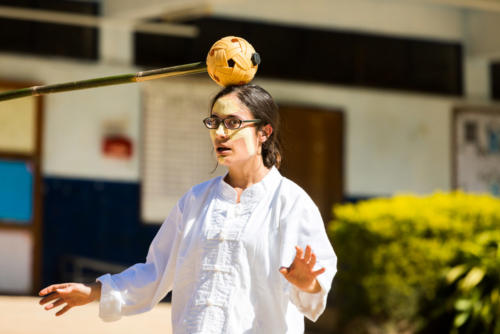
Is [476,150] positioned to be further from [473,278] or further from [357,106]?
[473,278]

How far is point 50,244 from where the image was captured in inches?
398

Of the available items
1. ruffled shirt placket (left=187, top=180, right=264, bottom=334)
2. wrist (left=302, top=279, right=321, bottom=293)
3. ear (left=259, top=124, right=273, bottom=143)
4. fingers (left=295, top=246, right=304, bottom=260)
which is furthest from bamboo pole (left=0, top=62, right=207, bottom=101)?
wrist (left=302, top=279, right=321, bottom=293)

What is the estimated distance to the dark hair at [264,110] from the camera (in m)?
3.27

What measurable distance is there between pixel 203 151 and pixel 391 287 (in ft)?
10.8

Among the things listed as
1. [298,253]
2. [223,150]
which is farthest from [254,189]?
[298,253]

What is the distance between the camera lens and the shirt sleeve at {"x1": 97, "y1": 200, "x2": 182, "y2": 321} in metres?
3.34

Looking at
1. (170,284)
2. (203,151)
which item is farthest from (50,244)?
(170,284)

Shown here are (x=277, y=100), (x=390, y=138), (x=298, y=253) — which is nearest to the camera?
(x=298, y=253)

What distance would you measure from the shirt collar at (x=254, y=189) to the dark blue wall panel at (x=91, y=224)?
7041mm

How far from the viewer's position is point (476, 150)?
12.1 meters

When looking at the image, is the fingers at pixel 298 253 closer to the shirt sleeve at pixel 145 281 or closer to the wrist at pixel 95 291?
the shirt sleeve at pixel 145 281

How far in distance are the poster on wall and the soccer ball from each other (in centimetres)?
916

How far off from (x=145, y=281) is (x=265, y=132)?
26.6 inches

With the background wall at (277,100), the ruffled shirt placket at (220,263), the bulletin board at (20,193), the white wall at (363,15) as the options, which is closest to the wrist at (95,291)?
the ruffled shirt placket at (220,263)
